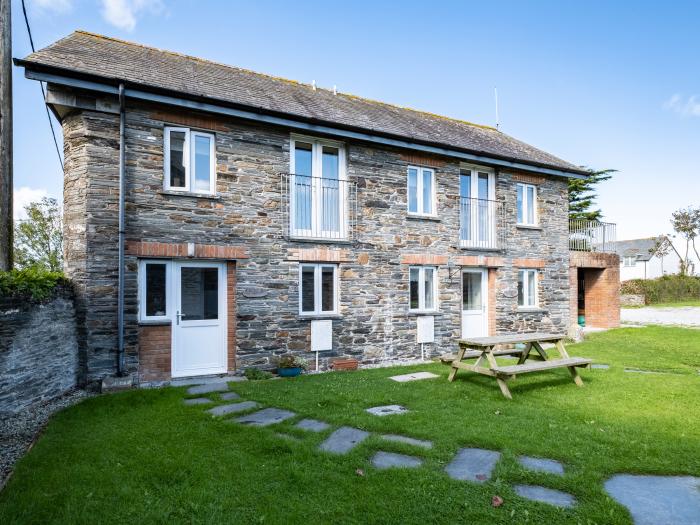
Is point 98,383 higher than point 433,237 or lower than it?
lower

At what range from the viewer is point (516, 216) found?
41.8ft

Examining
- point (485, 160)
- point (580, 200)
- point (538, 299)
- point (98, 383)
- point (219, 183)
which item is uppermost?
point (580, 200)

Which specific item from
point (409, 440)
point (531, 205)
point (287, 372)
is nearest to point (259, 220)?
point (287, 372)

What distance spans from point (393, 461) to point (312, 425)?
1.38 metres

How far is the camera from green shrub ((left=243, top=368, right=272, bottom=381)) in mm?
8102

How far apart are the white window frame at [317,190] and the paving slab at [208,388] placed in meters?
3.39

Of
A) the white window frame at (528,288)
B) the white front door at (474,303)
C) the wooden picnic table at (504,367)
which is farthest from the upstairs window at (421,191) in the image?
the wooden picnic table at (504,367)

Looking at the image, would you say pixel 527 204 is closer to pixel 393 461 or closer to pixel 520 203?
pixel 520 203

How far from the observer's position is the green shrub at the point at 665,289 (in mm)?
31875

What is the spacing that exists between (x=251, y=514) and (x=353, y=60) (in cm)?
1145

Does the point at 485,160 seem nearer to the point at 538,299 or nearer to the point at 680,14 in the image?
the point at 538,299

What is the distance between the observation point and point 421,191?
11062mm

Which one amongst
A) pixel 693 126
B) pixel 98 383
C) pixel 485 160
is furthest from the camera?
pixel 693 126

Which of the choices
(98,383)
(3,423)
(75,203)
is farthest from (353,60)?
(3,423)
